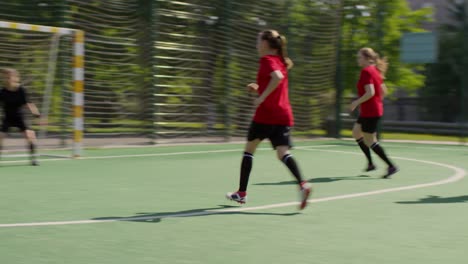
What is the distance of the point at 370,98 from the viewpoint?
10.5 metres

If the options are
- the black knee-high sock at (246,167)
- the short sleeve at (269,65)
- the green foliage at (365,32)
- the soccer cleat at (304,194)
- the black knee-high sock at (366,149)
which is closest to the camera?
the soccer cleat at (304,194)

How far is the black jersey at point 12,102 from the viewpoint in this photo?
36.9 feet

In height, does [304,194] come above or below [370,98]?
below

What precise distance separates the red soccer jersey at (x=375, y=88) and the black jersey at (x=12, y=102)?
4820mm

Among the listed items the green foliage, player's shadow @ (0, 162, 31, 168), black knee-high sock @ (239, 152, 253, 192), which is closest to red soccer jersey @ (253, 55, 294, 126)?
black knee-high sock @ (239, 152, 253, 192)

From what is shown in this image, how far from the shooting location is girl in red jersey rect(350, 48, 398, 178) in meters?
10.4

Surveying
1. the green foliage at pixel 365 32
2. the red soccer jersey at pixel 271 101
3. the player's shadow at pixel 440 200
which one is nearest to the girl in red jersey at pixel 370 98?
the player's shadow at pixel 440 200

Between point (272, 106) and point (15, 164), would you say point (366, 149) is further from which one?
point (15, 164)

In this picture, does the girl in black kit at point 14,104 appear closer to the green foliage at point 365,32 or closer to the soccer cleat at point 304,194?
the soccer cleat at point 304,194

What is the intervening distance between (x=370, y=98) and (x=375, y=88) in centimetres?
15

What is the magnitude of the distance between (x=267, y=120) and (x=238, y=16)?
10.6 m

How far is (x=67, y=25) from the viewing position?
1454 centimetres

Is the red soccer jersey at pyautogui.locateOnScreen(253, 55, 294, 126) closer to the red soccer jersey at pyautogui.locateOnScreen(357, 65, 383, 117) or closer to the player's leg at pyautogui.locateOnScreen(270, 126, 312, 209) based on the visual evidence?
the player's leg at pyautogui.locateOnScreen(270, 126, 312, 209)

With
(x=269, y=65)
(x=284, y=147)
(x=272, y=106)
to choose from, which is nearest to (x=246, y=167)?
(x=284, y=147)
